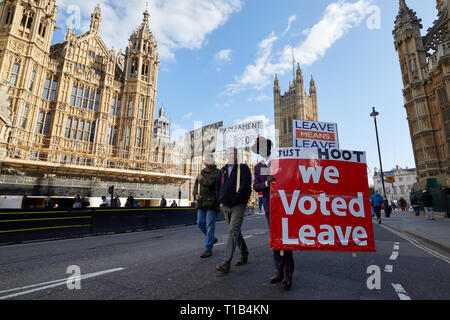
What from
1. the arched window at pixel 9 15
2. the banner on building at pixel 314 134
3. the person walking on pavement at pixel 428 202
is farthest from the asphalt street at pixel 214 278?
the arched window at pixel 9 15

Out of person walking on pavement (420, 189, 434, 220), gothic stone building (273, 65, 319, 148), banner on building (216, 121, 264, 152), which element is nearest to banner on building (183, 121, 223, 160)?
banner on building (216, 121, 264, 152)

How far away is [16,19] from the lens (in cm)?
2297

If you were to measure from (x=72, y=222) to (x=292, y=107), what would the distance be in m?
68.1

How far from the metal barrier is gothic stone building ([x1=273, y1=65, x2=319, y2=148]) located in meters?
59.3

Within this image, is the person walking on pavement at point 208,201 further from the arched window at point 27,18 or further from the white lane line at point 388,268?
the arched window at point 27,18

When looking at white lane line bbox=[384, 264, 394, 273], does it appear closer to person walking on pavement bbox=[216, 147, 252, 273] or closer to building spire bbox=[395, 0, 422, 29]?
person walking on pavement bbox=[216, 147, 252, 273]

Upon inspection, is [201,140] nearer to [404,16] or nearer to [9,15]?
[9,15]

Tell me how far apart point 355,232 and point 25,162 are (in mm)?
23581

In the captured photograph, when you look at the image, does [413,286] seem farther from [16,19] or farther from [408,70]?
[16,19]

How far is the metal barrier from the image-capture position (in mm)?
7312

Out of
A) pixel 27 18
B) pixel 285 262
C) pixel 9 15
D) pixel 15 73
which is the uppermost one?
pixel 27 18

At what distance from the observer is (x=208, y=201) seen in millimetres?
4574

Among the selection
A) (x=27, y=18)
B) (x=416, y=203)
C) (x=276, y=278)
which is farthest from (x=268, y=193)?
(x=27, y=18)

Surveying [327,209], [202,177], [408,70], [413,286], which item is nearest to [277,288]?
[327,209]
